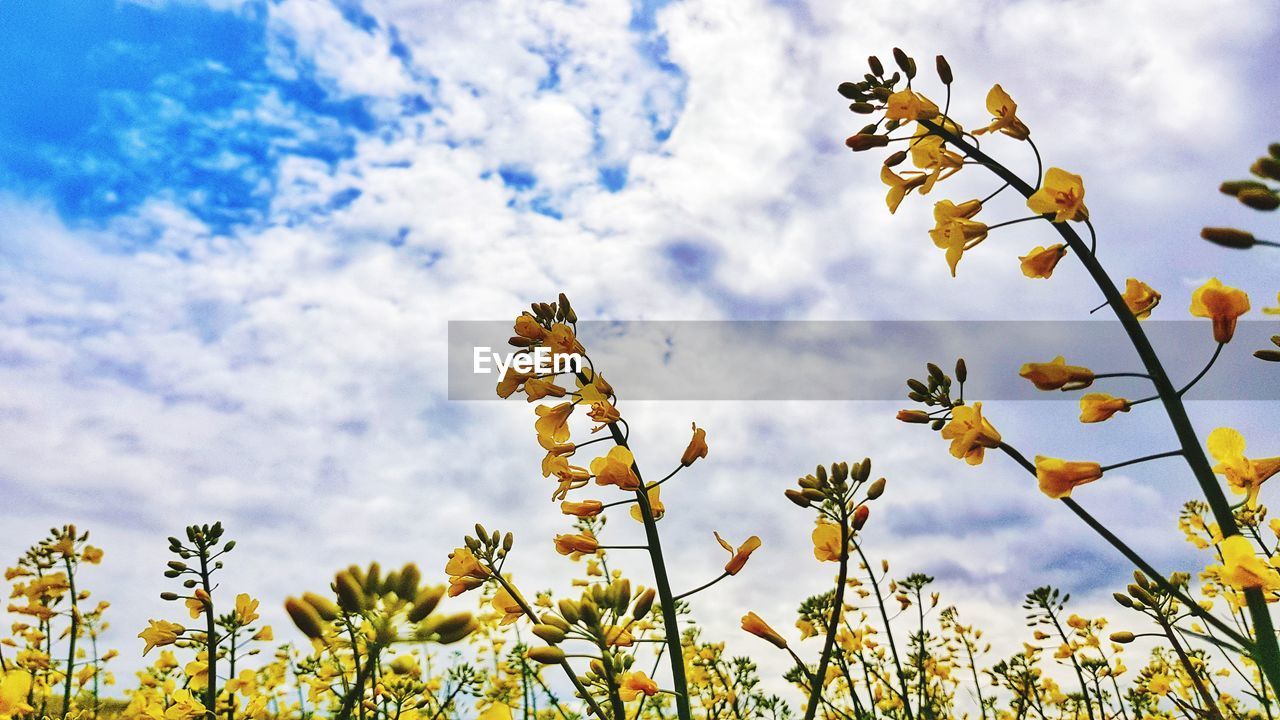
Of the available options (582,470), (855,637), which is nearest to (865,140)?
(582,470)

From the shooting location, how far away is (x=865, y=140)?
9.64ft

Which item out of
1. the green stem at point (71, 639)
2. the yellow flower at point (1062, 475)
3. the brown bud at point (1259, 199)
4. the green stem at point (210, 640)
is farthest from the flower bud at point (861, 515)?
the green stem at point (71, 639)

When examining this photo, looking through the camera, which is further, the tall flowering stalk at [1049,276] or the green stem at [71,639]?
the green stem at [71,639]

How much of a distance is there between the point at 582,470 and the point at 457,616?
4.46 feet

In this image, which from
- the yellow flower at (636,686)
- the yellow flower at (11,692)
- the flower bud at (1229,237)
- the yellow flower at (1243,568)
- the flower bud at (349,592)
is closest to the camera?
the flower bud at (349,592)

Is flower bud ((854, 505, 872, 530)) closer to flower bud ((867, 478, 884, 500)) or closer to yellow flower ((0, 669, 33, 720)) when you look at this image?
flower bud ((867, 478, 884, 500))

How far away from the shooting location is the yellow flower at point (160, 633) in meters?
4.37

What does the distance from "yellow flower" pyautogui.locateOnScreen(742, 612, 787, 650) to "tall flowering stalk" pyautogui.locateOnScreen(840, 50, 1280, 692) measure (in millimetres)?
893

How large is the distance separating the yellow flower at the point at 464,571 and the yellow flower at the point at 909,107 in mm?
2357

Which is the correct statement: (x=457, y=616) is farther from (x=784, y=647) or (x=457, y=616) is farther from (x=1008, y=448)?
(x=1008, y=448)

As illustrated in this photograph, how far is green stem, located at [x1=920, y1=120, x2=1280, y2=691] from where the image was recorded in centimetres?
200

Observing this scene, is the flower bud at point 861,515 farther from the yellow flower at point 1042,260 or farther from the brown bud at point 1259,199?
the brown bud at point 1259,199

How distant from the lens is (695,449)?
117 inches

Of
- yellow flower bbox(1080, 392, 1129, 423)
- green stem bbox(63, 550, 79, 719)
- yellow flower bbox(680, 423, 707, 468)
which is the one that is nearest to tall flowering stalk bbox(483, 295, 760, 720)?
yellow flower bbox(680, 423, 707, 468)
